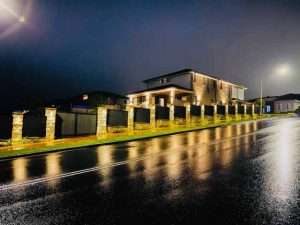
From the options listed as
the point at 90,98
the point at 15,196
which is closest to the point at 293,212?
the point at 15,196

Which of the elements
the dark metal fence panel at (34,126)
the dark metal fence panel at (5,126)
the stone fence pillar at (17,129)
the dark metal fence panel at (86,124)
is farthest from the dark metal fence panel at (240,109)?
the dark metal fence panel at (5,126)

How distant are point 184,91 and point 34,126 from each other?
25504 millimetres

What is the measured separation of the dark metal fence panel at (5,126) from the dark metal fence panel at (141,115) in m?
11.1

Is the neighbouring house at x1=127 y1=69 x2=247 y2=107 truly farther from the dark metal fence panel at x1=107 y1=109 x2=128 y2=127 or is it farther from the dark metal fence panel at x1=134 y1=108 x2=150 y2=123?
the dark metal fence panel at x1=107 y1=109 x2=128 y2=127

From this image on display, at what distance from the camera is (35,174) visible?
6.48 metres

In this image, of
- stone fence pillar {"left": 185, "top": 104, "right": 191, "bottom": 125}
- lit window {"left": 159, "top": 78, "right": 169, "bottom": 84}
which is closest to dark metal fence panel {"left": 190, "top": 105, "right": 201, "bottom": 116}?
stone fence pillar {"left": 185, "top": 104, "right": 191, "bottom": 125}

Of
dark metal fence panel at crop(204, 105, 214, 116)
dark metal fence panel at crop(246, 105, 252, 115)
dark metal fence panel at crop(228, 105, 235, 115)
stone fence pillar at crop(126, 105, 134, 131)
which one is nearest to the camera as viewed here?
stone fence pillar at crop(126, 105, 134, 131)

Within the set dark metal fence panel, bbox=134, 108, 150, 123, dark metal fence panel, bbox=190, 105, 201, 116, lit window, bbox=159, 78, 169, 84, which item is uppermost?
lit window, bbox=159, 78, 169, 84

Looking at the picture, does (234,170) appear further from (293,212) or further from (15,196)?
(15,196)

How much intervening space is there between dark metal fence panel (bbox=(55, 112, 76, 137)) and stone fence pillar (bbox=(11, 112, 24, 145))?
113 inches

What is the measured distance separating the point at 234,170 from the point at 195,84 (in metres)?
32.9

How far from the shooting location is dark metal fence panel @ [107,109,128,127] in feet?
64.5

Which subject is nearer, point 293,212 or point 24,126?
point 293,212

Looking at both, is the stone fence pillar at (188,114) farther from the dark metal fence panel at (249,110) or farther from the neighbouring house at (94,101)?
the neighbouring house at (94,101)
